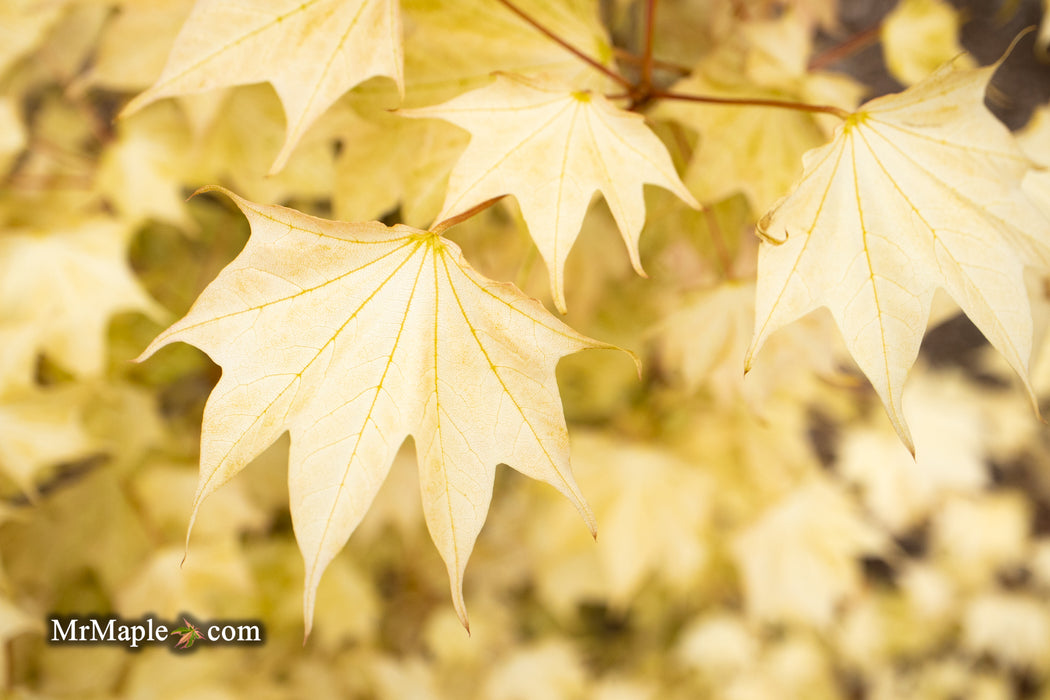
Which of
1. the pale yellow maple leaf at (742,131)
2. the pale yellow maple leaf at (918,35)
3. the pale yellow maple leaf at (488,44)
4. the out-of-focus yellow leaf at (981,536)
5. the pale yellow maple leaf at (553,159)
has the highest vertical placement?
the pale yellow maple leaf at (918,35)

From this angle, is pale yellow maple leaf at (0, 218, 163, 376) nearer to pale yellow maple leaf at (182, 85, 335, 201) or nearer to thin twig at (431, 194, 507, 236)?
pale yellow maple leaf at (182, 85, 335, 201)

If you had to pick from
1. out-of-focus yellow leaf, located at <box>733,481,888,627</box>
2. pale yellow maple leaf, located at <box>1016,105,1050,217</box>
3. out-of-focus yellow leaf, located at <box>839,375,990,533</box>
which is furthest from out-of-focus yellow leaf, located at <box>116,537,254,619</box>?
out-of-focus yellow leaf, located at <box>839,375,990,533</box>

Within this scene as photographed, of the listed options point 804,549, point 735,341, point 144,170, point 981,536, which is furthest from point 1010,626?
point 144,170

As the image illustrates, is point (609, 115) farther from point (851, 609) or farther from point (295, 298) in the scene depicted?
point (851, 609)

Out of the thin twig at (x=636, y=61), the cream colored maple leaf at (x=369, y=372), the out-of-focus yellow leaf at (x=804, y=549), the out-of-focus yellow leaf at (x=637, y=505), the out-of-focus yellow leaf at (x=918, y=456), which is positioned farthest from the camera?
the out-of-focus yellow leaf at (x=918, y=456)

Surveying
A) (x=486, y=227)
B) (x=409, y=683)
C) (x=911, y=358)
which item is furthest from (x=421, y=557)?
(x=911, y=358)

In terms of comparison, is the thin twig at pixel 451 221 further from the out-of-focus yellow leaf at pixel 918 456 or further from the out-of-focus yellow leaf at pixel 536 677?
the out-of-focus yellow leaf at pixel 918 456

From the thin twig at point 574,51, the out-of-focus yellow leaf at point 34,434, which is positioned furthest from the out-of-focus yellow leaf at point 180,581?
the thin twig at point 574,51
